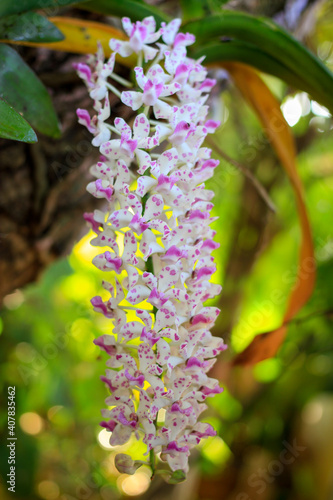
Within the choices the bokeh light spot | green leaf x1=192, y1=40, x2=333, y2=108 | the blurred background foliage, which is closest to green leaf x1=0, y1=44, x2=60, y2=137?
green leaf x1=192, y1=40, x2=333, y2=108

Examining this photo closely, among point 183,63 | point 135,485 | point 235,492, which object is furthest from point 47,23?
point 235,492

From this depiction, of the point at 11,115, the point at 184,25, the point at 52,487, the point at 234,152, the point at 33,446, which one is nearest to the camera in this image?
the point at 11,115

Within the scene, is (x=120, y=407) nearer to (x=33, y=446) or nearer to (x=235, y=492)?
(x=33, y=446)

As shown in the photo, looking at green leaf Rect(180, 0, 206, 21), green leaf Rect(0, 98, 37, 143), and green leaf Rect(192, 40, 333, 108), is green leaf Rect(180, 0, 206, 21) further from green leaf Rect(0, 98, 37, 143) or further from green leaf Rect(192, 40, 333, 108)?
green leaf Rect(0, 98, 37, 143)

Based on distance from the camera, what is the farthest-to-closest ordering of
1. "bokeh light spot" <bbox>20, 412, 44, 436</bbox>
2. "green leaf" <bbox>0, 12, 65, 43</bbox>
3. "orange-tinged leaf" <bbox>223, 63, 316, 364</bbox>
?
"bokeh light spot" <bbox>20, 412, 44, 436</bbox>, "orange-tinged leaf" <bbox>223, 63, 316, 364</bbox>, "green leaf" <bbox>0, 12, 65, 43</bbox>

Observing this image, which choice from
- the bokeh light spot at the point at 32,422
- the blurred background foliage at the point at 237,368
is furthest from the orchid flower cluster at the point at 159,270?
the bokeh light spot at the point at 32,422

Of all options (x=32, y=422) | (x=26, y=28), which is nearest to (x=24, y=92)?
(x=26, y=28)
